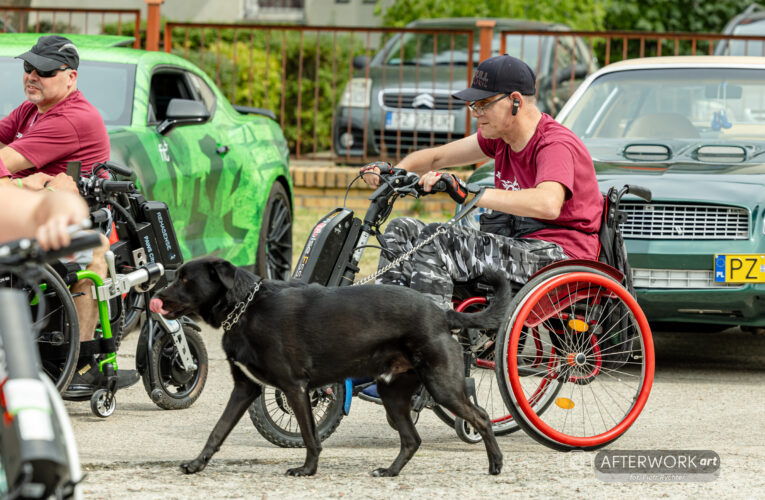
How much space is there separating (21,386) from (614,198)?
326cm

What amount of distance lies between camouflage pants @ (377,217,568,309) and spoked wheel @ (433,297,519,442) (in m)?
0.16

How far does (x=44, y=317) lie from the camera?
535 cm

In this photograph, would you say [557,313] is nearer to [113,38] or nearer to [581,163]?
[581,163]

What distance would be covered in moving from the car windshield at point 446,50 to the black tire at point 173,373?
819 centimetres

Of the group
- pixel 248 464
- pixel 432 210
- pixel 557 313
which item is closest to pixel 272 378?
pixel 248 464

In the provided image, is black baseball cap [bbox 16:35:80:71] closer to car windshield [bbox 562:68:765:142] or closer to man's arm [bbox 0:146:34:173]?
man's arm [bbox 0:146:34:173]

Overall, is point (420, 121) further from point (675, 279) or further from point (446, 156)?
point (446, 156)

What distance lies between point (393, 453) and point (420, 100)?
8.80 m

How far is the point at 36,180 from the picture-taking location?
5.88 metres

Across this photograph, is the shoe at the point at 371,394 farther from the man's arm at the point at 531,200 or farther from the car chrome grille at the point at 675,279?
the car chrome grille at the point at 675,279

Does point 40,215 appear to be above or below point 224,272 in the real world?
above

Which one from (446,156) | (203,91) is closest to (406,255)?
(446,156)

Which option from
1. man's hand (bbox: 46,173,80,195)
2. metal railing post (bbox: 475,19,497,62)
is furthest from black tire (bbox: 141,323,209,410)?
metal railing post (bbox: 475,19,497,62)

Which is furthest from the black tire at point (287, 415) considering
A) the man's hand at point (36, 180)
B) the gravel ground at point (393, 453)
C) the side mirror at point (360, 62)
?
the side mirror at point (360, 62)
